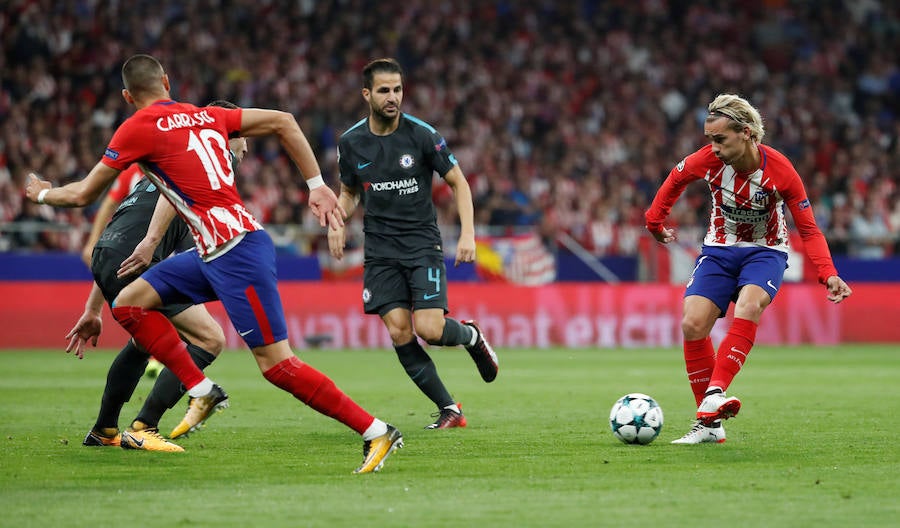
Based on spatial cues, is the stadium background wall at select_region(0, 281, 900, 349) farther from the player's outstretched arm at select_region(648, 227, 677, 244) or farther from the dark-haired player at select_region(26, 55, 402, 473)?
the dark-haired player at select_region(26, 55, 402, 473)

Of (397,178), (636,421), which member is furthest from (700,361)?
(397,178)

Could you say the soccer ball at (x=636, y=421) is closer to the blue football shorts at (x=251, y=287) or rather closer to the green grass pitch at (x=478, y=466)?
the green grass pitch at (x=478, y=466)

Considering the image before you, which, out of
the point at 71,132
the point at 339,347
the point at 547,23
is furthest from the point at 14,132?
the point at 547,23

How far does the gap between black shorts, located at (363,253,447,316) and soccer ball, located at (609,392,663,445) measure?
5.94ft

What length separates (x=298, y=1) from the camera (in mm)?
26828

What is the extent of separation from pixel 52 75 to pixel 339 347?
7424mm

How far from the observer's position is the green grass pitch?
5.71 metres

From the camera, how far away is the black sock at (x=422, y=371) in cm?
952

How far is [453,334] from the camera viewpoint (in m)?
9.51

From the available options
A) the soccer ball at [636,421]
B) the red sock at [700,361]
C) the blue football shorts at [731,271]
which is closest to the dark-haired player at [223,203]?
the soccer ball at [636,421]

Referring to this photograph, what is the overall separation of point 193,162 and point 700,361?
3657mm

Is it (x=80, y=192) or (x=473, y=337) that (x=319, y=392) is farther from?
(x=473, y=337)

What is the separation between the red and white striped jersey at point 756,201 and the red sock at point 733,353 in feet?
1.92

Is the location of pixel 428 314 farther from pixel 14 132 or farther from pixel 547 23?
pixel 547 23
